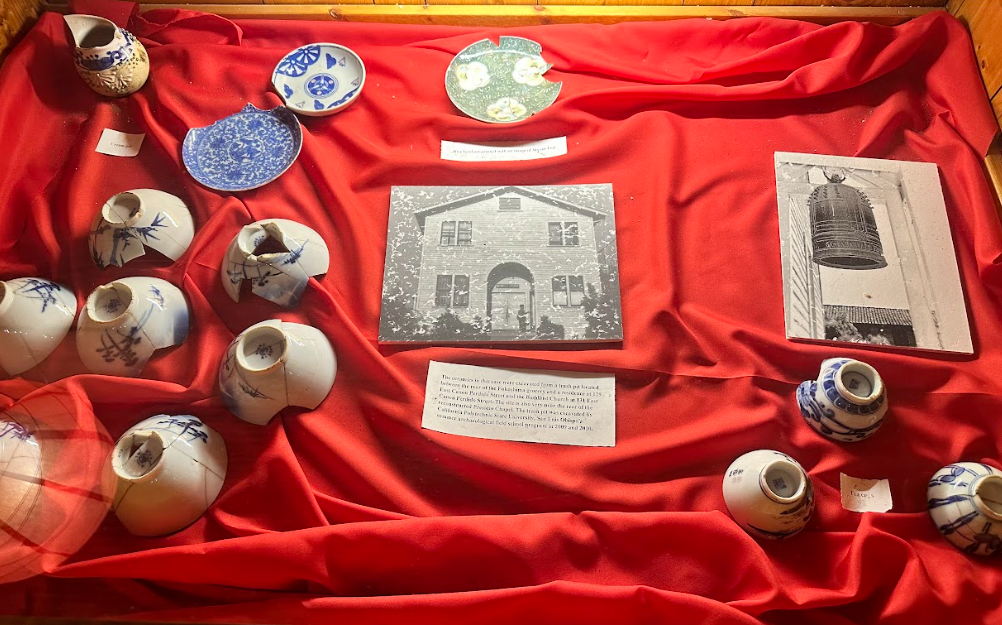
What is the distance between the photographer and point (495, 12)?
147cm

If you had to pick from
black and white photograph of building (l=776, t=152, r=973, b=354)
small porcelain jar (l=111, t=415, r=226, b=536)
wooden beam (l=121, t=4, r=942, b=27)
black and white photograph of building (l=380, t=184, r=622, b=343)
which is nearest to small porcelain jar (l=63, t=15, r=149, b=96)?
wooden beam (l=121, t=4, r=942, b=27)

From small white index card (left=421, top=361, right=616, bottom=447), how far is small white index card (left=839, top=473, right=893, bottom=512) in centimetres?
33

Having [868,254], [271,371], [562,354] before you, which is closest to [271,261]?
[271,371]

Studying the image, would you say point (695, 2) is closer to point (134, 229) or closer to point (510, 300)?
point (510, 300)

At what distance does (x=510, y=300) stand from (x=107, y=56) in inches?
36.0

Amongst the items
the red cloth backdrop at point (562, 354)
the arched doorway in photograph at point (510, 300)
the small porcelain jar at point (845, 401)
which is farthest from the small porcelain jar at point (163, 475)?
the small porcelain jar at point (845, 401)

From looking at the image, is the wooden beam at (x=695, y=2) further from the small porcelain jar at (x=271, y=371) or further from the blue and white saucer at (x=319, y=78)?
the small porcelain jar at (x=271, y=371)

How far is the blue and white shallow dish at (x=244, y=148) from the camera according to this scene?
126 centimetres

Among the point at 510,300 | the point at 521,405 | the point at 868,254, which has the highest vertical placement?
the point at 868,254

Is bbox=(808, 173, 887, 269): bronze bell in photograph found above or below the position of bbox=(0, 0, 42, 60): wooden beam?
below

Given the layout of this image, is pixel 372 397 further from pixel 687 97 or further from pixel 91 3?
pixel 91 3

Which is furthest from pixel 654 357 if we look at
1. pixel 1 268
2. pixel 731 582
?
pixel 1 268

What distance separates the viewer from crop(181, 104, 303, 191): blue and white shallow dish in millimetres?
1260

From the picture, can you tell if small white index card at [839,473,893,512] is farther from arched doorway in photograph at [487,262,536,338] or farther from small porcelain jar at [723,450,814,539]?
arched doorway in photograph at [487,262,536,338]
